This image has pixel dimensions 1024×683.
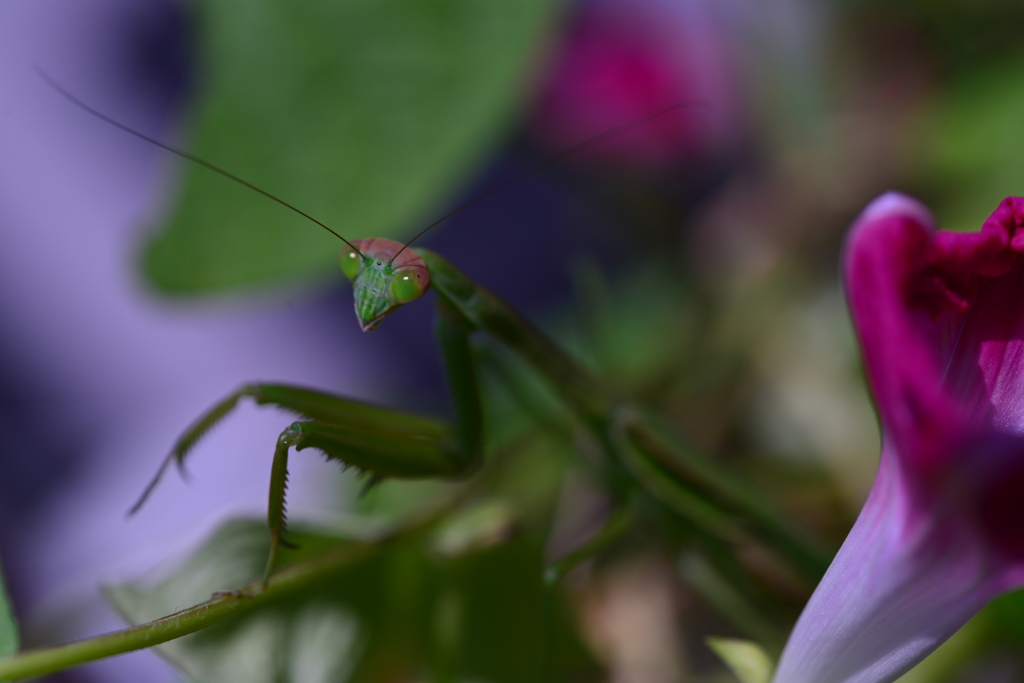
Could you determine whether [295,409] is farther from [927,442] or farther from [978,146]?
[978,146]

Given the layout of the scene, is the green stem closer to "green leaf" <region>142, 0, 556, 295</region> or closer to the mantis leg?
the mantis leg

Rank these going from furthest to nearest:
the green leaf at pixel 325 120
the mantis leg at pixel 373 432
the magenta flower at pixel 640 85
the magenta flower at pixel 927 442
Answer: the magenta flower at pixel 640 85 → the green leaf at pixel 325 120 → the mantis leg at pixel 373 432 → the magenta flower at pixel 927 442

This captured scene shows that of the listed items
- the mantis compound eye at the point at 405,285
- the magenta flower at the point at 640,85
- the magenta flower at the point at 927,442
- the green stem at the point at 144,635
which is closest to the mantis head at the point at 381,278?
the mantis compound eye at the point at 405,285

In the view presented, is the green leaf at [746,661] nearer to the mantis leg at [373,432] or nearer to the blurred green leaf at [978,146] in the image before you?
the mantis leg at [373,432]

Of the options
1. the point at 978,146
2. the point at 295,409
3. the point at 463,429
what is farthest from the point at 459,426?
the point at 978,146

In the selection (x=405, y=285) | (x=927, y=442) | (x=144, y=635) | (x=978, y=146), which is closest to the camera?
(x=927, y=442)

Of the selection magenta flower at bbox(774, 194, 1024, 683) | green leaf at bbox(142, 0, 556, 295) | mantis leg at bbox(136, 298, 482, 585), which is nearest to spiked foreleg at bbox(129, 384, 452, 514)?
mantis leg at bbox(136, 298, 482, 585)
